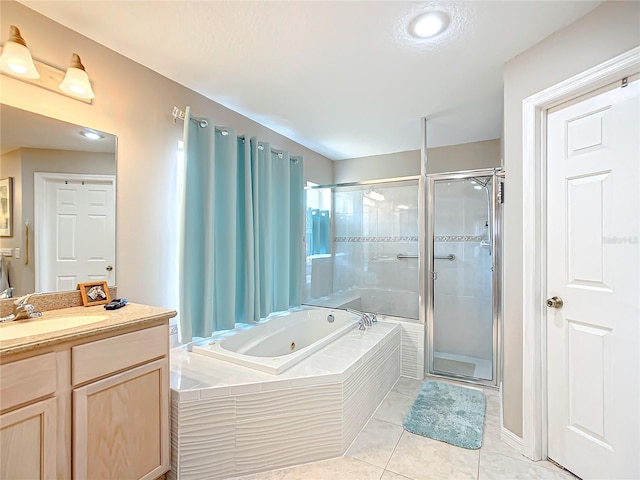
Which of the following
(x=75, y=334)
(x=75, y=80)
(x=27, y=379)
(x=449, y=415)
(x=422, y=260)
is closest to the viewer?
(x=27, y=379)

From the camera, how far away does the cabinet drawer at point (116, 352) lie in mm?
1194

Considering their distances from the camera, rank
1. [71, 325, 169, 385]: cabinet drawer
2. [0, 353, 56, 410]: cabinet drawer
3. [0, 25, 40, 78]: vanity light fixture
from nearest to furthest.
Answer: [0, 353, 56, 410]: cabinet drawer, [71, 325, 169, 385]: cabinet drawer, [0, 25, 40, 78]: vanity light fixture

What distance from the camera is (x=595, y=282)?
4.95 feet

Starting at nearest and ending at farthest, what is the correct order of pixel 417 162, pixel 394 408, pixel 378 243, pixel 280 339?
pixel 394 408 → pixel 280 339 → pixel 378 243 → pixel 417 162

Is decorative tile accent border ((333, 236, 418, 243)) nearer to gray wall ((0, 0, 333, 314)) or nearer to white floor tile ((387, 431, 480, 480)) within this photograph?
white floor tile ((387, 431, 480, 480))

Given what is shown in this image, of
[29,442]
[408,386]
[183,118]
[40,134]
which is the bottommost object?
[408,386]

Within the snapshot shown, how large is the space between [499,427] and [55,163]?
3.15 metres

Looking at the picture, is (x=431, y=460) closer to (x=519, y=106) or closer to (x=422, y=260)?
(x=422, y=260)

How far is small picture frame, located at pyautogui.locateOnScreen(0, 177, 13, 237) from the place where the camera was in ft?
4.72

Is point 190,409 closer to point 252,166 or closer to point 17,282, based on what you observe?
point 17,282

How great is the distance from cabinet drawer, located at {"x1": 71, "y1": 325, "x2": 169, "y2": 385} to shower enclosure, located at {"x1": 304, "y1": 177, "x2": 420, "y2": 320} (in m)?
2.16

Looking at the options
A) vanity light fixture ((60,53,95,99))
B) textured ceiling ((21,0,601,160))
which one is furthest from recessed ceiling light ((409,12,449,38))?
vanity light fixture ((60,53,95,99))

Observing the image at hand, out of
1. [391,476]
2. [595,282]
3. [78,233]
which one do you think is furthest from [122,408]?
[595,282]

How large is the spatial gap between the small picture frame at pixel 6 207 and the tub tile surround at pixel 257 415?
1.11 m
